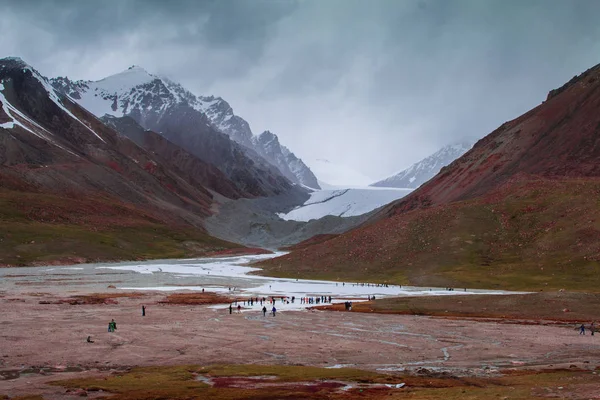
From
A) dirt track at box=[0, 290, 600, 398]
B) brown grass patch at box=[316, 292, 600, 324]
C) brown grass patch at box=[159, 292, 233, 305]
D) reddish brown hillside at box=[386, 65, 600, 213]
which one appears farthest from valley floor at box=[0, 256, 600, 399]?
reddish brown hillside at box=[386, 65, 600, 213]

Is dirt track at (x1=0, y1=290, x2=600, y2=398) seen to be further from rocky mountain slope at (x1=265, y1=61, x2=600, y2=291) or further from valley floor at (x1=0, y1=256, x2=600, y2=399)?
rocky mountain slope at (x1=265, y1=61, x2=600, y2=291)

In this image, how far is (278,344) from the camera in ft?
169

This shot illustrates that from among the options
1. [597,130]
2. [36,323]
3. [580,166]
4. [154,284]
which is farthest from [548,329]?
[597,130]

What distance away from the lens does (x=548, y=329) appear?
6241 centimetres

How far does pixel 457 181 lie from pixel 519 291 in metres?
94.7

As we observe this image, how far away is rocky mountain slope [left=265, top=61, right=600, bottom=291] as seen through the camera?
4338 inches

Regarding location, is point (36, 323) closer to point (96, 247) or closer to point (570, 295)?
point (570, 295)

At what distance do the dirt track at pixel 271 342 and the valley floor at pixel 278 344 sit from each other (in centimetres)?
9

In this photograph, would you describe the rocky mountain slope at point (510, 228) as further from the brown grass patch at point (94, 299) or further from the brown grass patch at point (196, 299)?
the brown grass patch at point (94, 299)

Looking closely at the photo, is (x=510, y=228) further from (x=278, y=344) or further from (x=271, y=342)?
(x=278, y=344)

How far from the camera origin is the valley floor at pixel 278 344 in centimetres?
3909

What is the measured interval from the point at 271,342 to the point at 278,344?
1220 millimetres

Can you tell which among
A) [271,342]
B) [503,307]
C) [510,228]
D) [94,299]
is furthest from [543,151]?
[271,342]

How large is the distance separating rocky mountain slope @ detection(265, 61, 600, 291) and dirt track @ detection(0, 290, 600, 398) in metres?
44.7
